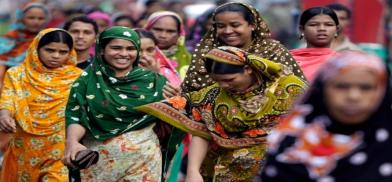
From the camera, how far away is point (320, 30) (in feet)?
33.2

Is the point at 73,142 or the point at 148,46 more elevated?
the point at 148,46

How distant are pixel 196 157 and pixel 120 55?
1223 millimetres

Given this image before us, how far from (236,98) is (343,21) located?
15.9 feet

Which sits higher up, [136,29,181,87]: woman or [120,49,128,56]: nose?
[120,49,128,56]: nose

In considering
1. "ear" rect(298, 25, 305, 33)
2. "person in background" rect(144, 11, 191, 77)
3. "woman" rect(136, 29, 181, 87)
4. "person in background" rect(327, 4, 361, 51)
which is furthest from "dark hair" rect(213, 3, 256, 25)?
"person in background" rect(144, 11, 191, 77)

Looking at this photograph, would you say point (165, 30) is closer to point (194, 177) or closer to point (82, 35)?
point (82, 35)

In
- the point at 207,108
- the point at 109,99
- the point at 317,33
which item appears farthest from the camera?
the point at 317,33

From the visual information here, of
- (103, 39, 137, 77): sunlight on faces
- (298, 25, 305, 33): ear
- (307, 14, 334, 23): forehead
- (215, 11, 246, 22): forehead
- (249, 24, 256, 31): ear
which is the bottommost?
(298, 25, 305, 33): ear

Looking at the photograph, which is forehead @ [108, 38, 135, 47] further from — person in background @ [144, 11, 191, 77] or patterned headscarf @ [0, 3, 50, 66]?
patterned headscarf @ [0, 3, 50, 66]

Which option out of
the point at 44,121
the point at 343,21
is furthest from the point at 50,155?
the point at 343,21

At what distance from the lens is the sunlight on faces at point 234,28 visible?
342 inches

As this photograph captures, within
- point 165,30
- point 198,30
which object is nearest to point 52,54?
point 165,30

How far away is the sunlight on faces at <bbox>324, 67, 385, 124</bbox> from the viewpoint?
19.0 ft

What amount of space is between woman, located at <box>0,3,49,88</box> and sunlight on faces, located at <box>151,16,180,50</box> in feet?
4.32
